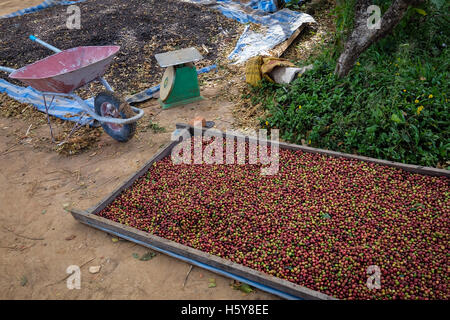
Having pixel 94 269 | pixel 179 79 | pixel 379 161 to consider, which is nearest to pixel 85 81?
pixel 179 79

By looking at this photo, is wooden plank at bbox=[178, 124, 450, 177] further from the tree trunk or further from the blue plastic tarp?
the blue plastic tarp

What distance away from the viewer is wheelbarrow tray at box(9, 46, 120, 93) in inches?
145

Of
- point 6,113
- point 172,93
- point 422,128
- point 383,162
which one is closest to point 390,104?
point 422,128

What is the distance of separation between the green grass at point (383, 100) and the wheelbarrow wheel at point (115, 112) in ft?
6.06

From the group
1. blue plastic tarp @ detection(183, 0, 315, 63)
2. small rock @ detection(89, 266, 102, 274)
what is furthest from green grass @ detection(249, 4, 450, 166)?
small rock @ detection(89, 266, 102, 274)

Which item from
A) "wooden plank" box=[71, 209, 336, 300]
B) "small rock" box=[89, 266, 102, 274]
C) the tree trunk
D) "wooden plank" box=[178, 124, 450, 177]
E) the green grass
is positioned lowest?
"small rock" box=[89, 266, 102, 274]

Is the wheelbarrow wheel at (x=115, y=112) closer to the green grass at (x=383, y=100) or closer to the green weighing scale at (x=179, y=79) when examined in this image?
the green weighing scale at (x=179, y=79)

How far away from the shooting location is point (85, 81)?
13.3 feet

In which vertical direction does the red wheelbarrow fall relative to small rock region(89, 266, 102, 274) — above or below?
above

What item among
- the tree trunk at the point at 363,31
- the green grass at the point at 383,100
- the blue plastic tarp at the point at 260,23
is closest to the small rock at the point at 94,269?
the green grass at the point at 383,100

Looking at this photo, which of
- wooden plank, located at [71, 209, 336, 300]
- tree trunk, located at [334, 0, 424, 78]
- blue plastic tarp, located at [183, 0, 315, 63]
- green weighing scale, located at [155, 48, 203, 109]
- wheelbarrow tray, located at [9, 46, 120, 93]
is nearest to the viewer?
wooden plank, located at [71, 209, 336, 300]

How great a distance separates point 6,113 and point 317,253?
5.73 meters

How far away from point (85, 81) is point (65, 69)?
0.63 meters

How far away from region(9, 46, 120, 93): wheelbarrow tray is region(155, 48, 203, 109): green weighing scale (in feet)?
3.21
